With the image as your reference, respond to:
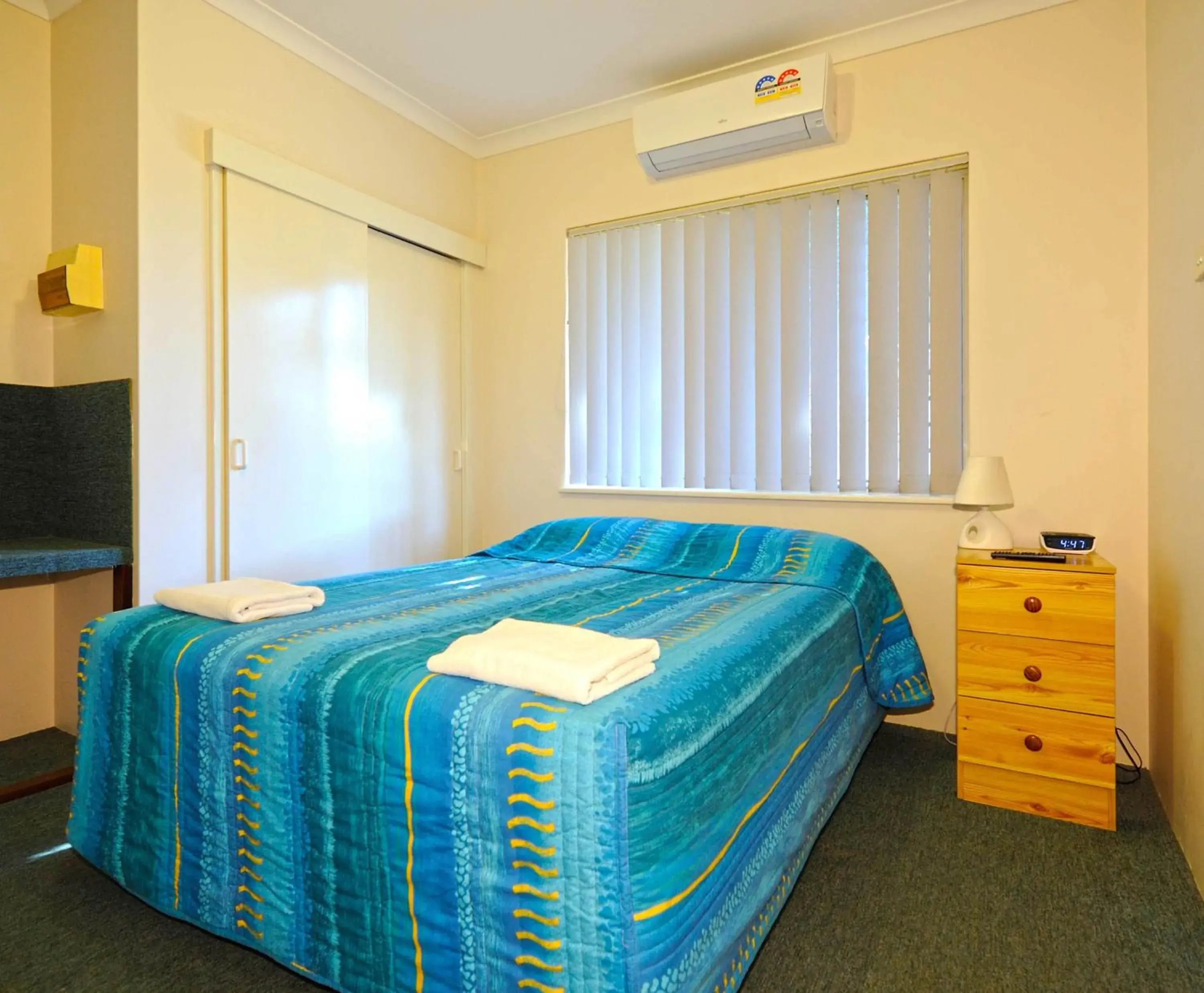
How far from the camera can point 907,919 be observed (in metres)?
1.56

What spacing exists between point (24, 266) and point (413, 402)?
1444 millimetres

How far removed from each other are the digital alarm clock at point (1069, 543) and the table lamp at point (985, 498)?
0.34 feet

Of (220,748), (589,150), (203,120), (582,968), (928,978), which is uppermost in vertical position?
(589,150)

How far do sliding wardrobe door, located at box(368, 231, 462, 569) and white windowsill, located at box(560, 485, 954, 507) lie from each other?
24.3 inches

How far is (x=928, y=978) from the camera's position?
54.2 inches

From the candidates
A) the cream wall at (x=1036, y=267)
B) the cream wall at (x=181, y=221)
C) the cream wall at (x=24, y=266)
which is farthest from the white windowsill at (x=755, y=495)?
the cream wall at (x=24, y=266)

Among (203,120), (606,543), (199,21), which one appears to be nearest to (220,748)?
(606,543)

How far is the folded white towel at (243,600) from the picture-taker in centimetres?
162

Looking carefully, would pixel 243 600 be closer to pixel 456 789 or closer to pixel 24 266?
pixel 456 789

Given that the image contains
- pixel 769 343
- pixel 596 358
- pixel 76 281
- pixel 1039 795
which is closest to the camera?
pixel 1039 795

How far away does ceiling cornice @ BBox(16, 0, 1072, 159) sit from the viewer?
2514 mm

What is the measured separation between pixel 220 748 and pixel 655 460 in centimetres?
222

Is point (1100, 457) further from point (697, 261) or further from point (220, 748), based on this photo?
point (220, 748)

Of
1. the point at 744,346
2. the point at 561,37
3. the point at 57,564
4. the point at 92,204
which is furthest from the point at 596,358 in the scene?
the point at 57,564
